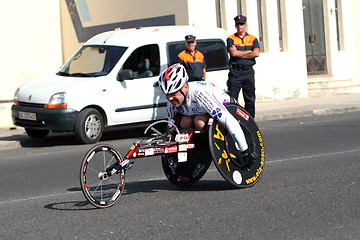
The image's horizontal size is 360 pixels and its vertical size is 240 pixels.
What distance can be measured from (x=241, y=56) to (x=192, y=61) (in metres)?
1.04

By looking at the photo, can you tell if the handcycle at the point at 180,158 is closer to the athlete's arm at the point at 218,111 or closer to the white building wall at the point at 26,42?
the athlete's arm at the point at 218,111

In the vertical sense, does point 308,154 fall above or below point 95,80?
below

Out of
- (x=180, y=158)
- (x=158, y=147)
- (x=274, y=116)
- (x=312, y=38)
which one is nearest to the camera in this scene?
(x=158, y=147)

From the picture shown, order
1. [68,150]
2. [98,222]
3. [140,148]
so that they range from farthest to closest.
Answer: [68,150] → [140,148] → [98,222]

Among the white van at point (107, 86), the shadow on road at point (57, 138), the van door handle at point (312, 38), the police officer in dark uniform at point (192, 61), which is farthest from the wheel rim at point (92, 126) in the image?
the van door handle at point (312, 38)

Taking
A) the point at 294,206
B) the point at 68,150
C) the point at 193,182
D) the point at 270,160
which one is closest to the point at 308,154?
the point at 270,160

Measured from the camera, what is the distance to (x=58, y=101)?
1276cm

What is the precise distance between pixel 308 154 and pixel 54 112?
507cm

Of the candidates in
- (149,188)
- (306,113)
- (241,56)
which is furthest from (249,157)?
(306,113)

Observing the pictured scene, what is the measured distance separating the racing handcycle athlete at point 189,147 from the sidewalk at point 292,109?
7.04m

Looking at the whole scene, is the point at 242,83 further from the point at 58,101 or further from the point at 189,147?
the point at 189,147

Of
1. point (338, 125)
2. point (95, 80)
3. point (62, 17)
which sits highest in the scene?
point (62, 17)

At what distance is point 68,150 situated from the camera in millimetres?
12289

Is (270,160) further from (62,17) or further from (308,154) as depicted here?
(62,17)
